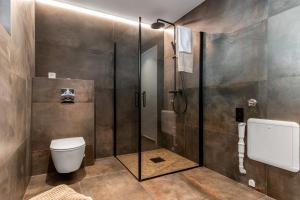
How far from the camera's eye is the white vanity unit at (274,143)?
155cm

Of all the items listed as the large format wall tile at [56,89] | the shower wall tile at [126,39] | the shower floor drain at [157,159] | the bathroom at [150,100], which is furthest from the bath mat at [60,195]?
the shower wall tile at [126,39]

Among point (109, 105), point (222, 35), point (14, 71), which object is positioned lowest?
point (109, 105)

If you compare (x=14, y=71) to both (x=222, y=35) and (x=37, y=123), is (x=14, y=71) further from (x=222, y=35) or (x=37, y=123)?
(x=222, y=35)

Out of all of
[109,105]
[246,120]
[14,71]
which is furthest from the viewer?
[109,105]

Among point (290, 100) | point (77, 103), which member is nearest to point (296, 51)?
point (290, 100)

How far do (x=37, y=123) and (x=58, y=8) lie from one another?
6.10 ft

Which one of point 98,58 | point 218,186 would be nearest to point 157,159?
point 218,186

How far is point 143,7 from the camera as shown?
2777 mm

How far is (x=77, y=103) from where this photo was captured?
8.53 ft

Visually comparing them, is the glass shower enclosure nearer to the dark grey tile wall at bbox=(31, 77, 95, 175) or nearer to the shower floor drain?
the shower floor drain

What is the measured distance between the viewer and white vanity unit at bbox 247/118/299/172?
5.09 feet

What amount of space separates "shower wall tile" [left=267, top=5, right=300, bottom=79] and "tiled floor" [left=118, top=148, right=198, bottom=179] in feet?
5.76

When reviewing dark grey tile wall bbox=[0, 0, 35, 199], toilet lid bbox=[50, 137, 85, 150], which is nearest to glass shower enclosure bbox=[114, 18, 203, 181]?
toilet lid bbox=[50, 137, 85, 150]

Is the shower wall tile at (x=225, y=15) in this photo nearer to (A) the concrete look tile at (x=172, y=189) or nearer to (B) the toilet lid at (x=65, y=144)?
(A) the concrete look tile at (x=172, y=189)
